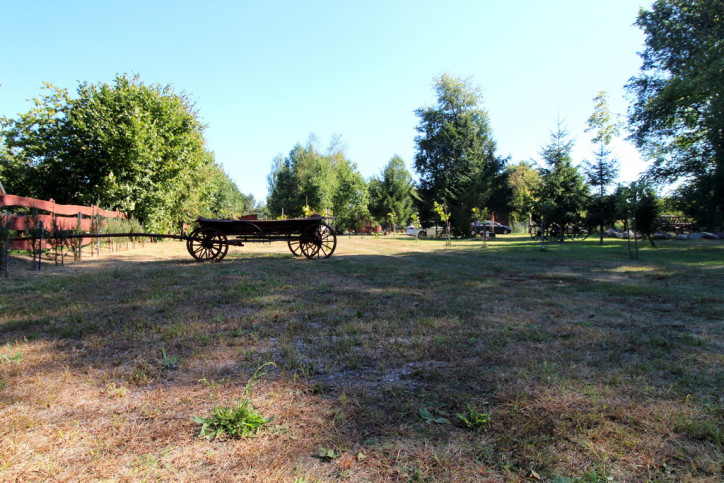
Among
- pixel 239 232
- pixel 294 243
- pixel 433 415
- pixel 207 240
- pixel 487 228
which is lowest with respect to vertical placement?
pixel 433 415

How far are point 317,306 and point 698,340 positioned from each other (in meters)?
4.05

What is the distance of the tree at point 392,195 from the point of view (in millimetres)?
49438

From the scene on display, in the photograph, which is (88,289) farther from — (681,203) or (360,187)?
(360,187)

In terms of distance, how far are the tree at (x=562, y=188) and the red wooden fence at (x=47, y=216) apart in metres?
24.8

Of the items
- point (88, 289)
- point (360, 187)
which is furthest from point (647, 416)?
point (360, 187)

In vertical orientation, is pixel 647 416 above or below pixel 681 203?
below

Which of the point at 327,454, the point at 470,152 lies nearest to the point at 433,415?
the point at 327,454

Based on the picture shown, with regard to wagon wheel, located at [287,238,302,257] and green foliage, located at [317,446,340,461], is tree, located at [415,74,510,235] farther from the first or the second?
green foliage, located at [317,446,340,461]

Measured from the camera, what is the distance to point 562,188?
83.7 ft

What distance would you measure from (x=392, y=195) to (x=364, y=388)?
47.7 meters

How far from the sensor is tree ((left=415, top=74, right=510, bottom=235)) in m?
32.1

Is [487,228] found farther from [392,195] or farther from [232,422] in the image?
[232,422]

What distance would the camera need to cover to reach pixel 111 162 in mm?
17328

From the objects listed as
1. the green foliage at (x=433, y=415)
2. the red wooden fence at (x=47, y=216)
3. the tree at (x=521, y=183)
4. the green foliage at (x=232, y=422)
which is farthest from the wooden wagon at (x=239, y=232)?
the tree at (x=521, y=183)
